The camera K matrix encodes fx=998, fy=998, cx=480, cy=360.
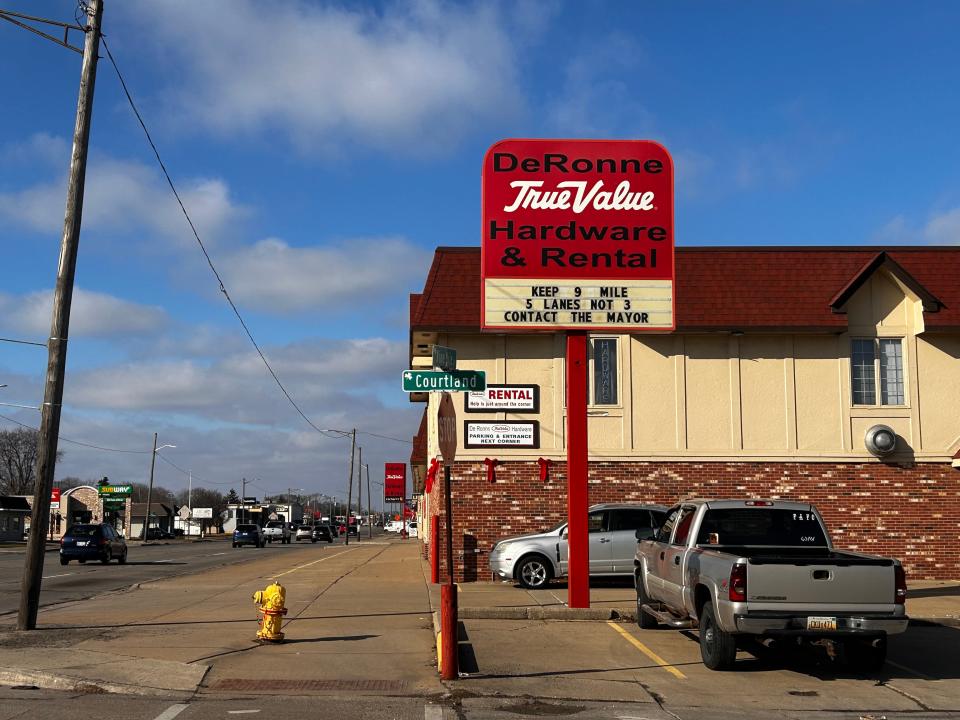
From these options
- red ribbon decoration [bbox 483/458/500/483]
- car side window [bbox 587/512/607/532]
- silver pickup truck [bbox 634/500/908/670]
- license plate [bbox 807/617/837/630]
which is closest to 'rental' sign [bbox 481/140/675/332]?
silver pickup truck [bbox 634/500/908/670]

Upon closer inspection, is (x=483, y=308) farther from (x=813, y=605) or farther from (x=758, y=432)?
(x=758, y=432)

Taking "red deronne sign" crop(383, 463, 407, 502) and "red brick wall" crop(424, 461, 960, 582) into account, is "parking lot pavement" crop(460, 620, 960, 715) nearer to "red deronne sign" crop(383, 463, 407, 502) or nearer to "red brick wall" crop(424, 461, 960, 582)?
"red brick wall" crop(424, 461, 960, 582)

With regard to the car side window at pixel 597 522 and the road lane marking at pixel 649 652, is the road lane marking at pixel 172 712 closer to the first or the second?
the road lane marking at pixel 649 652

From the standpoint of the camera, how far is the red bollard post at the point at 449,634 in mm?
10047

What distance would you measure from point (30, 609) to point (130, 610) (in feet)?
11.9

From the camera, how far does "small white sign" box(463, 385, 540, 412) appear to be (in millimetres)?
22250

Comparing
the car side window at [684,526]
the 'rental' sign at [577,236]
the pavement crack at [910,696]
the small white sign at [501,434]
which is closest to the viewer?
the pavement crack at [910,696]

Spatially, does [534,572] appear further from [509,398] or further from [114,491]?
[114,491]

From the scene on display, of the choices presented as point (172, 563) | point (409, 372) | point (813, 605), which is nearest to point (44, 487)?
point (409, 372)

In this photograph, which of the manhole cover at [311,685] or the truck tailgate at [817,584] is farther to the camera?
the truck tailgate at [817,584]

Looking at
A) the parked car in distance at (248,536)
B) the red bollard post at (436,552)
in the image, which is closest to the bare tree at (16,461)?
the parked car in distance at (248,536)

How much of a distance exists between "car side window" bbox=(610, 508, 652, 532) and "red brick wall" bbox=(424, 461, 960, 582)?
6.75 ft

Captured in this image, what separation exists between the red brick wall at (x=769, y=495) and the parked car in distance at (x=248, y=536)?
41.3m

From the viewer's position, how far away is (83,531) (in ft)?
123
